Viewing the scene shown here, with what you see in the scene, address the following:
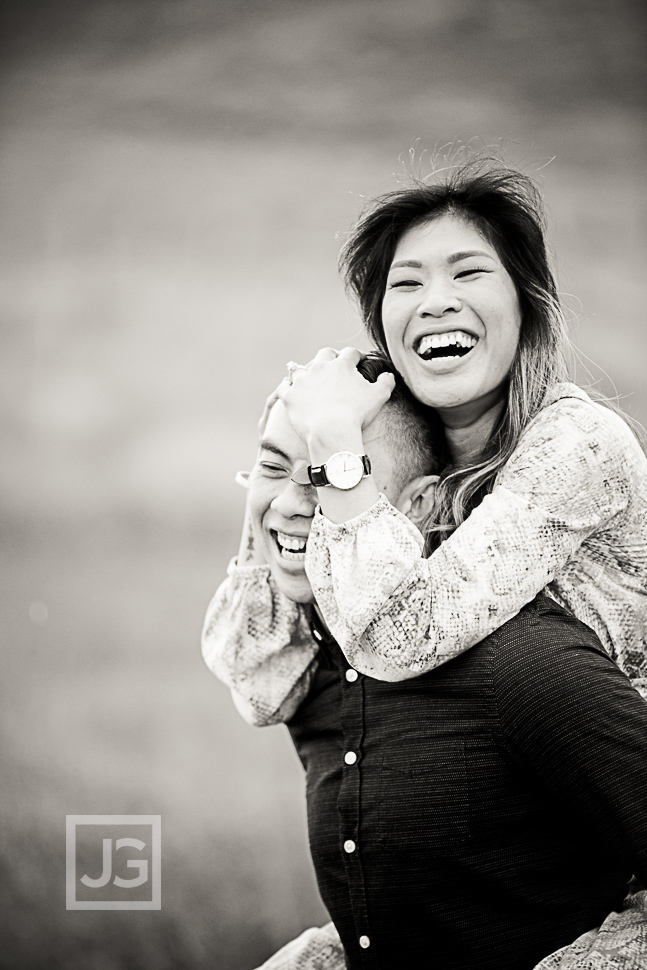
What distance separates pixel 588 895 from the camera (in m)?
1.31

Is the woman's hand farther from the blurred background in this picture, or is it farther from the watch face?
the blurred background

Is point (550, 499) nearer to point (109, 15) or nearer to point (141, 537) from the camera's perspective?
point (141, 537)

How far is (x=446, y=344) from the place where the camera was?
1559 millimetres

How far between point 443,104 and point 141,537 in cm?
149

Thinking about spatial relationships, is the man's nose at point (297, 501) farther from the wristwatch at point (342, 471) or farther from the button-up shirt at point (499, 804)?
the button-up shirt at point (499, 804)

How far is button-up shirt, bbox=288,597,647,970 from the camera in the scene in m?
1.17

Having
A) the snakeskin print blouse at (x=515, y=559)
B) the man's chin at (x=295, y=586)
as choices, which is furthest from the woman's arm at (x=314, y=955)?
the snakeskin print blouse at (x=515, y=559)

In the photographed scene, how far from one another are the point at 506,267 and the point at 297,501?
54 centimetres

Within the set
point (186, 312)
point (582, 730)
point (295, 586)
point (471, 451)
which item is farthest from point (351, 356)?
point (186, 312)

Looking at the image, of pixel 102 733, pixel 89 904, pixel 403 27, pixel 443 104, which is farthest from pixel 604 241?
pixel 89 904

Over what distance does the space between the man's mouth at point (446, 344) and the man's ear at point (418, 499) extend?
205 mm

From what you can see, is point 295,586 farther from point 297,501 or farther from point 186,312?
point 186,312

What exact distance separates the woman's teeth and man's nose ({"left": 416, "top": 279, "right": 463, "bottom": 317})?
43 centimetres

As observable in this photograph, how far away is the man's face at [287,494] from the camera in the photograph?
1581 mm
